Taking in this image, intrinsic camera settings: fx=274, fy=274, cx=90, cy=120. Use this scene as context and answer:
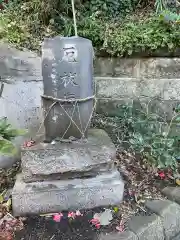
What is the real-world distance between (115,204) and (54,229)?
0.55m

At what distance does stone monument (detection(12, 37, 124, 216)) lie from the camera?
6.81 feet

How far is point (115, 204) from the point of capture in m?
2.25

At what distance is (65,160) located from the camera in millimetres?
2129

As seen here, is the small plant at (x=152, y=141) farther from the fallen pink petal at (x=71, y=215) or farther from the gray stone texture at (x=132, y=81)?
the fallen pink petal at (x=71, y=215)

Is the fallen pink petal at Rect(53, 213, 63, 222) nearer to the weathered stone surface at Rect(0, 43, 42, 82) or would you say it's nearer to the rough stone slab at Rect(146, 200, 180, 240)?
the rough stone slab at Rect(146, 200, 180, 240)

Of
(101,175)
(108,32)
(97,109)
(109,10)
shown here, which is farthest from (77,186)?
(109,10)


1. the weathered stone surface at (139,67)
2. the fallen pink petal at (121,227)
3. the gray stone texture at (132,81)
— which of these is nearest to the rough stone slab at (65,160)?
the fallen pink petal at (121,227)

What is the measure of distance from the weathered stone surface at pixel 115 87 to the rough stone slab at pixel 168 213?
150cm

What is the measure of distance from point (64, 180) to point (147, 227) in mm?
725

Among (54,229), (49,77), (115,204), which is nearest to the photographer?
(54,229)

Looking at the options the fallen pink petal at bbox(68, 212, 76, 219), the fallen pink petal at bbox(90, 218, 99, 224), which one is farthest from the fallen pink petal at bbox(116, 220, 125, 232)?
the fallen pink petal at bbox(68, 212, 76, 219)

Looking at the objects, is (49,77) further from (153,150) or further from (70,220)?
(153,150)

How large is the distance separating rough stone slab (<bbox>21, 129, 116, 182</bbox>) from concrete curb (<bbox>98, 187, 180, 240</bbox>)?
0.50m

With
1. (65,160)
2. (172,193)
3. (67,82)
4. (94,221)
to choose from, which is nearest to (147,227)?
(94,221)
